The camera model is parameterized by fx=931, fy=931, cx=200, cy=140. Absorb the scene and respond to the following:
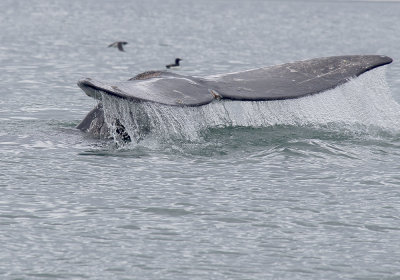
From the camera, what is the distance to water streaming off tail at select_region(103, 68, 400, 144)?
11.6 m

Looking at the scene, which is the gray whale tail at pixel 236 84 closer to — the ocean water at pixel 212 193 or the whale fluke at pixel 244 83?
the whale fluke at pixel 244 83

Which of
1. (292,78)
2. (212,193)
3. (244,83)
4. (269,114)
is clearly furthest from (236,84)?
(212,193)

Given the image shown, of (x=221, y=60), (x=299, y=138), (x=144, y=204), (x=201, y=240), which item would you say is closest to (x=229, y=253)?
(x=201, y=240)

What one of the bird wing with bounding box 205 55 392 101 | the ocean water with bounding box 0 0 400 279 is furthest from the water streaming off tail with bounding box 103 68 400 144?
the bird wing with bounding box 205 55 392 101

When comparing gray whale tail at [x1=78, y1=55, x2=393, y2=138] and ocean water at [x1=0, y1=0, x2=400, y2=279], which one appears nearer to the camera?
ocean water at [x1=0, y1=0, x2=400, y2=279]

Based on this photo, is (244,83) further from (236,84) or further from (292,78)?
(292,78)

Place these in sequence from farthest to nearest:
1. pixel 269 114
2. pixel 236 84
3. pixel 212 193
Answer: pixel 269 114 → pixel 236 84 → pixel 212 193

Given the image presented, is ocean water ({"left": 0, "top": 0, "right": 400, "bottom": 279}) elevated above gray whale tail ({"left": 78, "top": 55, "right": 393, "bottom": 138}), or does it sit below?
below

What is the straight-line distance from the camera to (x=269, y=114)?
13.5 metres

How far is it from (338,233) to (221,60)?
998 inches

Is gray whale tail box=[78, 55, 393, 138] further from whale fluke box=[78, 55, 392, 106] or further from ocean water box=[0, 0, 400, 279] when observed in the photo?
ocean water box=[0, 0, 400, 279]

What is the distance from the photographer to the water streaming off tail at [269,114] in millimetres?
11578

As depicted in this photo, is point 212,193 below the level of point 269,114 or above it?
below

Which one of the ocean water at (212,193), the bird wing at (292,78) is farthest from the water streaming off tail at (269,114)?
the bird wing at (292,78)
